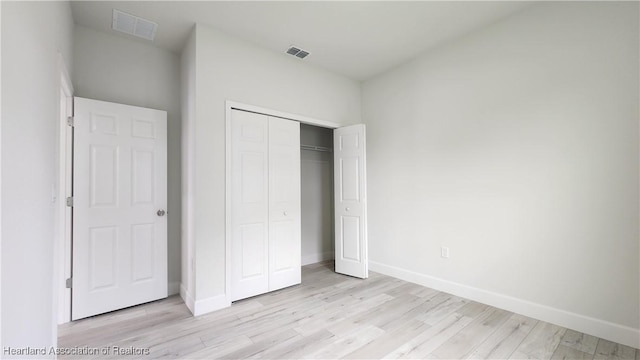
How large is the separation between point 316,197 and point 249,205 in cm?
166

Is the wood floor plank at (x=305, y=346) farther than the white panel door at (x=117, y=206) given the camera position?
No

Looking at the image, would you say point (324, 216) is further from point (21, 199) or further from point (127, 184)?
point (21, 199)

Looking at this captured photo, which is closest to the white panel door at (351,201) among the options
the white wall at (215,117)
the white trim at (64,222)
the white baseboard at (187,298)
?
the white wall at (215,117)

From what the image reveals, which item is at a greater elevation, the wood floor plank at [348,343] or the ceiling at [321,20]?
the ceiling at [321,20]

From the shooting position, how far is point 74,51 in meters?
2.63

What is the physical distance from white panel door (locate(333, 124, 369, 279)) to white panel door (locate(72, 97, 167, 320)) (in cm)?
215

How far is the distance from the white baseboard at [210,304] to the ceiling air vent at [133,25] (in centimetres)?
269

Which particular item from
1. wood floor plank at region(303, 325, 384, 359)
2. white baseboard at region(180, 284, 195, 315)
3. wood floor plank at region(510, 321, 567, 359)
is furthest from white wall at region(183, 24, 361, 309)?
wood floor plank at region(510, 321, 567, 359)

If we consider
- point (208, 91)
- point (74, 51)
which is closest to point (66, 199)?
point (74, 51)

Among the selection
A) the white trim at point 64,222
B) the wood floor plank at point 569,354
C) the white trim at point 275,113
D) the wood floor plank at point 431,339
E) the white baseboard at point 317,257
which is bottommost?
the wood floor plank at point 569,354

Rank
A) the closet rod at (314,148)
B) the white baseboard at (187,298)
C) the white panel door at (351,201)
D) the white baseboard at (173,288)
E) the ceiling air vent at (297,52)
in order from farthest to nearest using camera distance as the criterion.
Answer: the closet rod at (314,148) < the white panel door at (351,201) < the ceiling air vent at (297,52) < the white baseboard at (173,288) < the white baseboard at (187,298)

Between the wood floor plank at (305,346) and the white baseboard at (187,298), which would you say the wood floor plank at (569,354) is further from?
the white baseboard at (187,298)

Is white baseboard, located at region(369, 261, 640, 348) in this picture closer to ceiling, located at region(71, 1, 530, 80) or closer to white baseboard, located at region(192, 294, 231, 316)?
white baseboard, located at region(192, 294, 231, 316)

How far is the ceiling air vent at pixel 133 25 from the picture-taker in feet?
8.25
